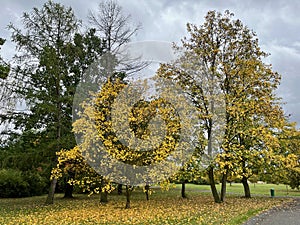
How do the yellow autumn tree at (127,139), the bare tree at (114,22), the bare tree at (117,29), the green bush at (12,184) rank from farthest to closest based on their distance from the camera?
the green bush at (12,184)
the bare tree at (114,22)
the bare tree at (117,29)
the yellow autumn tree at (127,139)

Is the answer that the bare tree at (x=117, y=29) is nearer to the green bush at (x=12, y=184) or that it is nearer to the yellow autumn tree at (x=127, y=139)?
the yellow autumn tree at (x=127, y=139)

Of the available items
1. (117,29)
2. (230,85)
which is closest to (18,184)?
(117,29)

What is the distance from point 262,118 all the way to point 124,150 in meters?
8.06

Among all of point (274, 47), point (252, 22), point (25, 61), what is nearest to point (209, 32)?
point (252, 22)

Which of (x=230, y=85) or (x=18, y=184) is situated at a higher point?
(x=230, y=85)

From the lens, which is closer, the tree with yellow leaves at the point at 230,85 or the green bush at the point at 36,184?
the tree with yellow leaves at the point at 230,85

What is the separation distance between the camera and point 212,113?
48.3 ft

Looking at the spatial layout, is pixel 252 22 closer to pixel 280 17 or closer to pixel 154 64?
pixel 280 17

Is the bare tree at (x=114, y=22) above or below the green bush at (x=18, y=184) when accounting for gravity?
above

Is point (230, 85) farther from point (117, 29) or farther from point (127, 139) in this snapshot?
point (117, 29)

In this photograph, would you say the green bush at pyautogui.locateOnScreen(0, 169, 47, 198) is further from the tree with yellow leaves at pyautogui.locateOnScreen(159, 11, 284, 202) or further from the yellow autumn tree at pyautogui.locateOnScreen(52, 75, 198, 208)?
the tree with yellow leaves at pyautogui.locateOnScreen(159, 11, 284, 202)

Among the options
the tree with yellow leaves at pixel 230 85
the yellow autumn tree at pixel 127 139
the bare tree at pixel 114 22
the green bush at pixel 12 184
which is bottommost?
the green bush at pixel 12 184

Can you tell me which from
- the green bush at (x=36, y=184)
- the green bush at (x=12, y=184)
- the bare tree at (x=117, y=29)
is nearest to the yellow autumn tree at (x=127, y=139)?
the bare tree at (x=117, y=29)

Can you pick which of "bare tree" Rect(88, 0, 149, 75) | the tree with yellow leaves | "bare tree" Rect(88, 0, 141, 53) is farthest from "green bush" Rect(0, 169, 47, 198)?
the tree with yellow leaves
